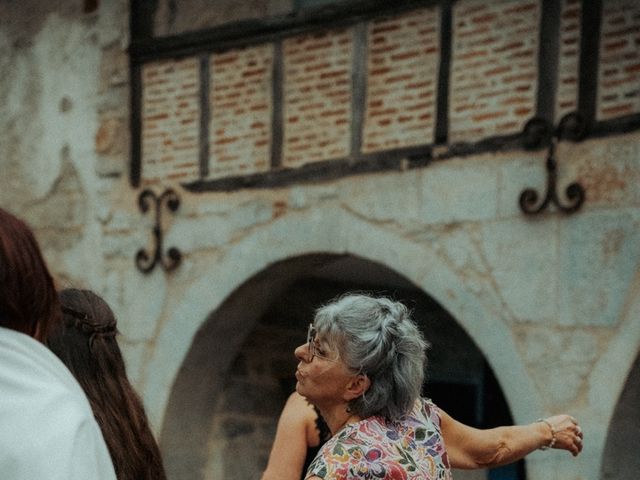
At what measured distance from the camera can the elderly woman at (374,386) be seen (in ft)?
9.86

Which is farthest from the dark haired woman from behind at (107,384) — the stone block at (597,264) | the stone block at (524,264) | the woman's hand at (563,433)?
the stone block at (524,264)

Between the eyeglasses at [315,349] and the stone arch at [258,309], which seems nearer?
the eyeglasses at [315,349]

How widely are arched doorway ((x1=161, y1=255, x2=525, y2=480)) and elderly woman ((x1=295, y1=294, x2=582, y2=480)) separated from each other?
4439 millimetres

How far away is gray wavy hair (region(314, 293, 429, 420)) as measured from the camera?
309 centimetres

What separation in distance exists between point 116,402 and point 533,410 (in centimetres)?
392

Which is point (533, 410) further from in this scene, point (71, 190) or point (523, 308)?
point (71, 190)

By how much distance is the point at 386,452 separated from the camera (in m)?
2.98

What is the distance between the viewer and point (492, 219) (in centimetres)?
689

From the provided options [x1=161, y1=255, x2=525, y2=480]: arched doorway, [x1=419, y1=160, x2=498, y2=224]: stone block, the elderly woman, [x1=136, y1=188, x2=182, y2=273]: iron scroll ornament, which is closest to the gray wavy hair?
the elderly woman

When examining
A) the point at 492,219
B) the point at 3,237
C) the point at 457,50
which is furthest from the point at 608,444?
the point at 3,237

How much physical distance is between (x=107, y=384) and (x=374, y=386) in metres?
0.57

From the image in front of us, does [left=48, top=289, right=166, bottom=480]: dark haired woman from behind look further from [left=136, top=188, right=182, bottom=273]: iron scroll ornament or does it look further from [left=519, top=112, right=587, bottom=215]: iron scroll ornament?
[left=136, top=188, right=182, bottom=273]: iron scroll ornament

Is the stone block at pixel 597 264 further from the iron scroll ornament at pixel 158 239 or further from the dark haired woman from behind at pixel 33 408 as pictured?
the dark haired woman from behind at pixel 33 408

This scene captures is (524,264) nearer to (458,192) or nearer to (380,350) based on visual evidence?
(458,192)
